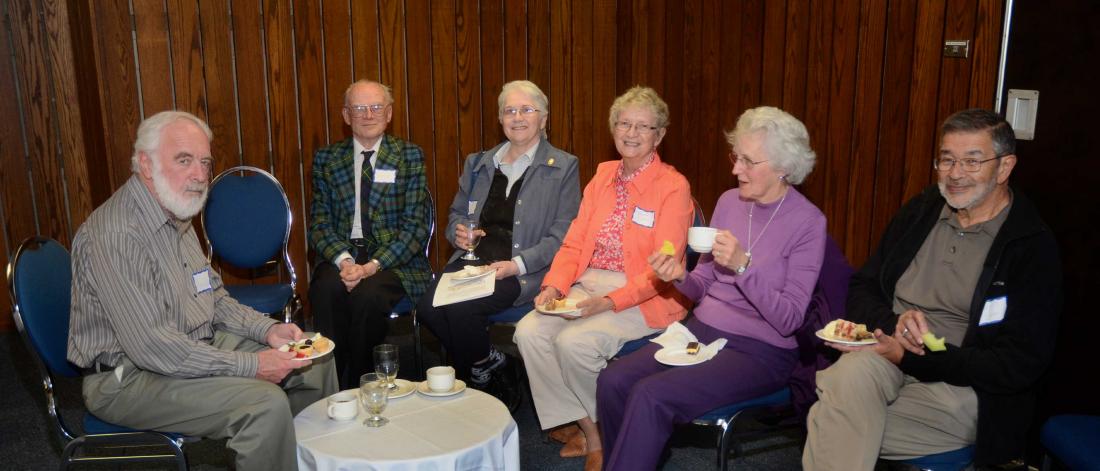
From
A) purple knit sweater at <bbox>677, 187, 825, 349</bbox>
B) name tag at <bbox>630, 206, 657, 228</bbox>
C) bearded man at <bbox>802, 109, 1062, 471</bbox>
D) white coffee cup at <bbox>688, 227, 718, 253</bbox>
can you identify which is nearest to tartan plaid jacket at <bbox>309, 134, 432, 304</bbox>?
name tag at <bbox>630, 206, 657, 228</bbox>

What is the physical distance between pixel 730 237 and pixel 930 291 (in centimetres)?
66

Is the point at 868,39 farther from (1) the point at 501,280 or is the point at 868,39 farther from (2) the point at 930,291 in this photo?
(1) the point at 501,280

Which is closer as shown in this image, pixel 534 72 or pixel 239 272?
pixel 239 272

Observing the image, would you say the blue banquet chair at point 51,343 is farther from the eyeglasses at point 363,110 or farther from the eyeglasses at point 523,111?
the eyeglasses at point 523,111

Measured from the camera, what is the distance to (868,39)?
3.77m

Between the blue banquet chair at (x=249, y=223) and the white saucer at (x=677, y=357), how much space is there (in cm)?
211

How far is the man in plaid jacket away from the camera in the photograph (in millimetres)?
4070

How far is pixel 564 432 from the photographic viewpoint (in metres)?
3.58

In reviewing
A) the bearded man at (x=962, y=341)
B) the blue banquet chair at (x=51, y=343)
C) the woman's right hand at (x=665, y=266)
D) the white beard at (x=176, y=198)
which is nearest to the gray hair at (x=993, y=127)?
the bearded man at (x=962, y=341)

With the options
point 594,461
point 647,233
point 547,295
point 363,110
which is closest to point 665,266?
point 647,233

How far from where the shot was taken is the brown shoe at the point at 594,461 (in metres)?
3.27

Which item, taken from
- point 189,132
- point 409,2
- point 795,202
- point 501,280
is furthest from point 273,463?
point 409,2

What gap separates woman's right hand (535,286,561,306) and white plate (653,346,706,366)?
756mm

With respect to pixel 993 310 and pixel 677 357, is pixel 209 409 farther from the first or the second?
pixel 993 310
